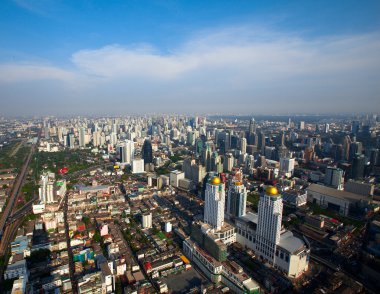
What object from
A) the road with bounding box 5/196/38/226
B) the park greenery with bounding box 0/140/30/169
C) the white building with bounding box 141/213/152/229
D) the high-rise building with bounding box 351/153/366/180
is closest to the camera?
the white building with bounding box 141/213/152/229

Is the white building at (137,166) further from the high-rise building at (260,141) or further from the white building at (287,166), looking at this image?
the high-rise building at (260,141)

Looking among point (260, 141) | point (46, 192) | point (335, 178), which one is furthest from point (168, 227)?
point (260, 141)

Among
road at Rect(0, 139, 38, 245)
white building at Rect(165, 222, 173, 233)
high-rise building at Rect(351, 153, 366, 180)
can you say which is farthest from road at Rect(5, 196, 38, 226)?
high-rise building at Rect(351, 153, 366, 180)

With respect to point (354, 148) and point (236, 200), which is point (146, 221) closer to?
point (236, 200)

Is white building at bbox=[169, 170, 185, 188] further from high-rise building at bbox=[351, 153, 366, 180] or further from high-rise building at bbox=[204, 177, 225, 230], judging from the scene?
high-rise building at bbox=[351, 153, 366, 180]

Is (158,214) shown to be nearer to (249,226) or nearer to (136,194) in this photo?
(136,194)

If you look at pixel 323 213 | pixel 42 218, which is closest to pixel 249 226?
pixel 323 213
